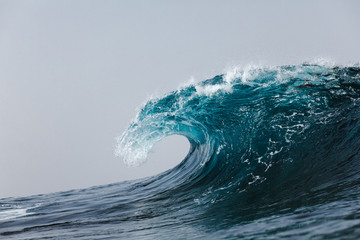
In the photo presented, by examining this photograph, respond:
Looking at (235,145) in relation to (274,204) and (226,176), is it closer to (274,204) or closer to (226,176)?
(226,176)

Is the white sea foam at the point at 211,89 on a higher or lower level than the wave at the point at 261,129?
higher

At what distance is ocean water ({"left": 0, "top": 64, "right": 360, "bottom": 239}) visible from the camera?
2.71 metres

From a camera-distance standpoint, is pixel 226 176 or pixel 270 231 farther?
pixel 226 176

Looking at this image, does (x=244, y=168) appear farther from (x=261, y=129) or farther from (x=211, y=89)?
(x=211, y=89)

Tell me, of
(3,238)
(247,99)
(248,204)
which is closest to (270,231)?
(248,204)

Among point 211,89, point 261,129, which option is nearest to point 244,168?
point 261,129

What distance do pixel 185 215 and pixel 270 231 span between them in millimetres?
1953

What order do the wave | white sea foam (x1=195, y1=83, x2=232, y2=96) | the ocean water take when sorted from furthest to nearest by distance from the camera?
white sea foam (x1=195, y1=83, x2=232, y2=96) < the wave < the ocean water

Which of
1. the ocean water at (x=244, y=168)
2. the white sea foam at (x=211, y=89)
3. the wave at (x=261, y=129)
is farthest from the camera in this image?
the white sea foam at (x=211, y=89)

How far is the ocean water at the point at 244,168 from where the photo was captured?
2.71 meters

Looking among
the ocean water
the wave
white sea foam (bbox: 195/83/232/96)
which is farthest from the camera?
white sea foam (bbox: 195/83/232/96)

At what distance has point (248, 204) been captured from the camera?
3.74 meters

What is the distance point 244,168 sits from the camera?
5473 mm

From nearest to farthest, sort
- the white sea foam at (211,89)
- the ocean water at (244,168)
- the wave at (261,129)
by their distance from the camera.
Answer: the ocean water at (244,168) → the wave at (261,129) → the white sea foam at (211,89)
